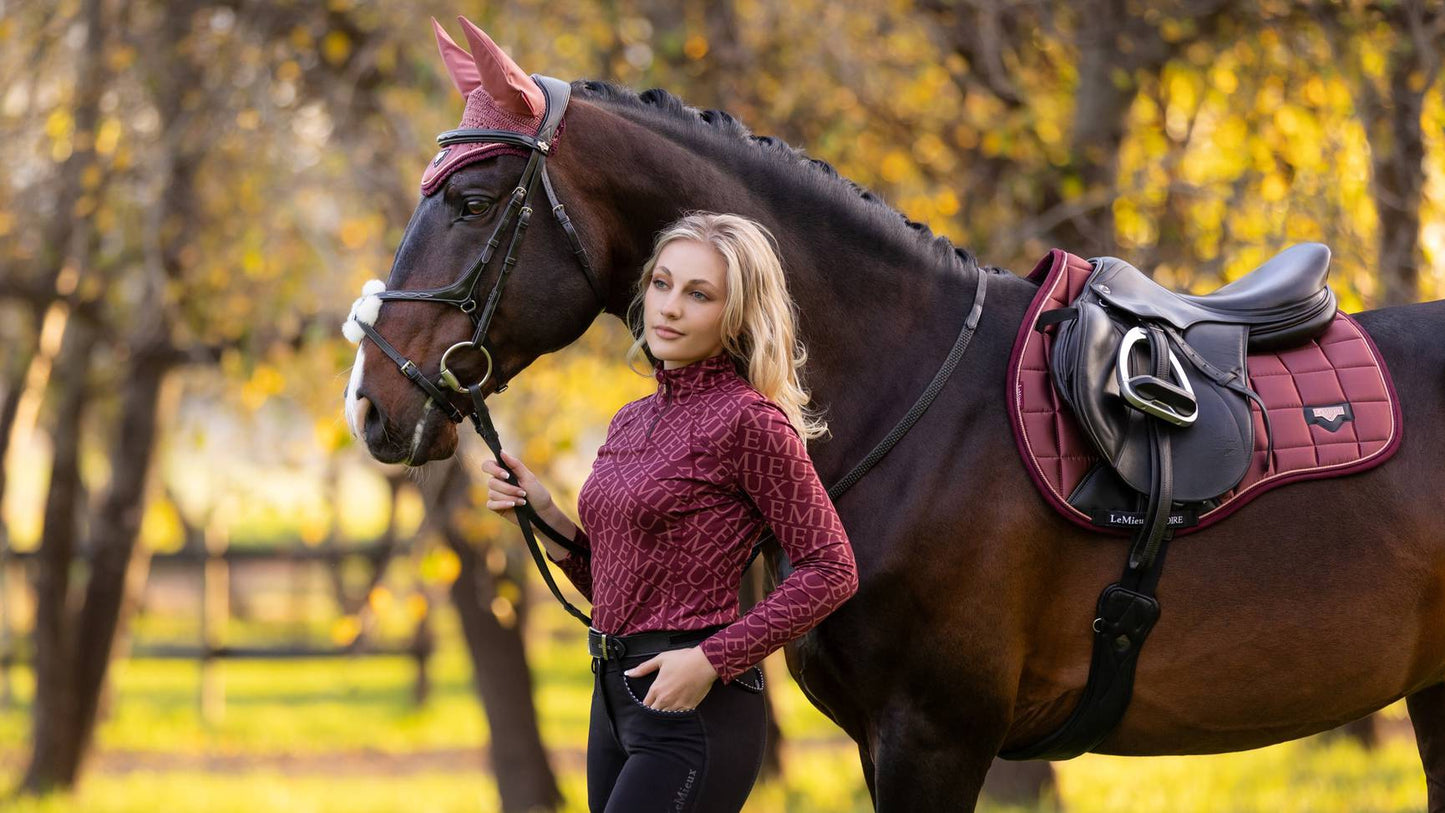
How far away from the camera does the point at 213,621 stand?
541 inches

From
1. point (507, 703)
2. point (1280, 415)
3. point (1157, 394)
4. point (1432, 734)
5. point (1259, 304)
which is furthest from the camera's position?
point (507, 703)

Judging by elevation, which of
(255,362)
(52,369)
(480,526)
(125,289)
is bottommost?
(52,369)

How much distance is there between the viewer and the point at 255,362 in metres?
7.68

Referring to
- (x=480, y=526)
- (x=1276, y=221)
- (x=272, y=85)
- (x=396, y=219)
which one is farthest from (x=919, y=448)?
(x=272, y=85)

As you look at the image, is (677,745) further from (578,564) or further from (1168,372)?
(1168,372)

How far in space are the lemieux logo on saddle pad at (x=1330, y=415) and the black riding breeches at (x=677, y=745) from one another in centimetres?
124

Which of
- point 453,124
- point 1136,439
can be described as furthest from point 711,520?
point 453,124

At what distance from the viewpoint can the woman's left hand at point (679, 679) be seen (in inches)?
87.9

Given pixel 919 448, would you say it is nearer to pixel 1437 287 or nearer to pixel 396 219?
pixel 1437 287

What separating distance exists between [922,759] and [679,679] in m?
0.57

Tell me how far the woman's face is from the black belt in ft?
1.58

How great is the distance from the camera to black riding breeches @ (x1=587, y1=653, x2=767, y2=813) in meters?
2.29

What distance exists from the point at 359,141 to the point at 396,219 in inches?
28.4

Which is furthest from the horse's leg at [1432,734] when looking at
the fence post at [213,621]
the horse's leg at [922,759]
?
the fence post at [213,621]
